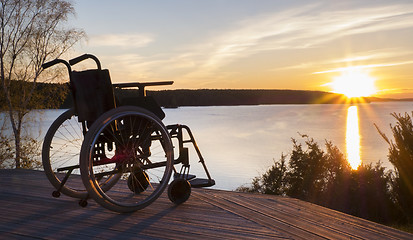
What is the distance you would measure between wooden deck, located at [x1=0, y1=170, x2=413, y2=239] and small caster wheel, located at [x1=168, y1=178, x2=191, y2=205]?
0.18ft

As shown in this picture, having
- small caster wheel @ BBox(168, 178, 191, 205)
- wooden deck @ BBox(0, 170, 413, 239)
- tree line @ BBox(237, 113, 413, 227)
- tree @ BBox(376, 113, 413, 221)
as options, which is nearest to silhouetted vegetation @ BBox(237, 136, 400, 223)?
tree line @ BBox(237, 113, 413, 227)

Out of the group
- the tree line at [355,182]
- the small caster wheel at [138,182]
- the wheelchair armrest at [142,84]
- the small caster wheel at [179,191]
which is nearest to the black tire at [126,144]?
the small caster wheel at [179,191]

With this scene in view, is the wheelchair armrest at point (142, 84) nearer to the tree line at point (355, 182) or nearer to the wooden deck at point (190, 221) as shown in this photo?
the wooden deck at point (190, 221)

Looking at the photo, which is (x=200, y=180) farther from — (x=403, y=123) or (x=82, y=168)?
(x=403, y=123)

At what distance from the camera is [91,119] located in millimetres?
2490

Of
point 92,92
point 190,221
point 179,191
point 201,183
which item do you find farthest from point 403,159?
point 92,92

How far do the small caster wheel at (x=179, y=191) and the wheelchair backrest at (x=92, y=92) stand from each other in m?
0.72

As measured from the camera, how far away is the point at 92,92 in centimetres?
246

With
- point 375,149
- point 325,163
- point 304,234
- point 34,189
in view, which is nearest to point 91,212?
point 34,189

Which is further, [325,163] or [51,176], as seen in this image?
[325,163]

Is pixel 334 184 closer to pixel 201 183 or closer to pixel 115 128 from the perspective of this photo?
pixel 201 183

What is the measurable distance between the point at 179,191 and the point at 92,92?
94cm

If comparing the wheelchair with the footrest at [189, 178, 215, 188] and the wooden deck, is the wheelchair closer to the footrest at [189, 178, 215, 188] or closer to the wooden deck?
the wooden deck

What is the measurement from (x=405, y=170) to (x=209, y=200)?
17.4 ft
